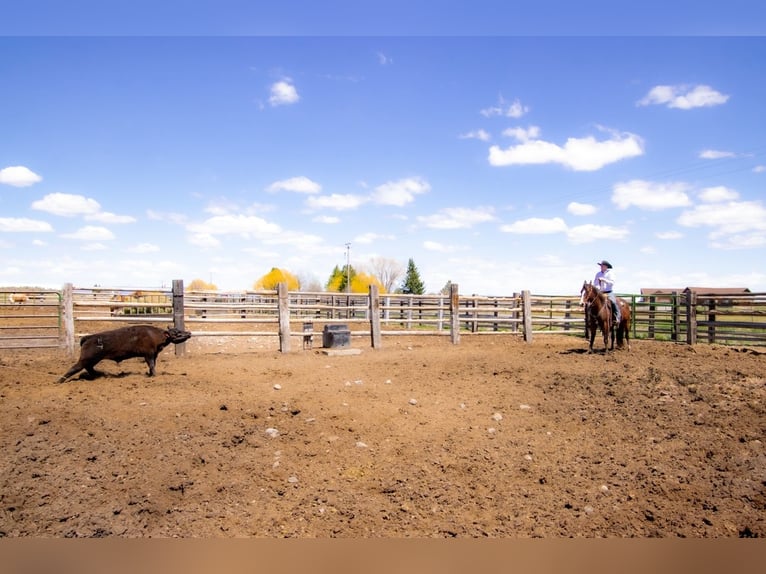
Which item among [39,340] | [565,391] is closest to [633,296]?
[565,391]

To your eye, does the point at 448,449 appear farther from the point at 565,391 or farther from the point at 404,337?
the point at 404,337

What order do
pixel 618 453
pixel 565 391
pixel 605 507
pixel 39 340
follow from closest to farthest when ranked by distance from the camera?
pixel 605 507
pixel 618 453
pixel 565 391
pixel 39 340

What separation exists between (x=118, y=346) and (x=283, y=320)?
4.45 metres

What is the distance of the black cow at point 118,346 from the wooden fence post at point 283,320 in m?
3.71

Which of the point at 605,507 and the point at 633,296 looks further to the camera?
the point at 633,296

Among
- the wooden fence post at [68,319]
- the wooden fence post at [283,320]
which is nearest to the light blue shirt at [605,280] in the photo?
the wooden fence post at [283,320]

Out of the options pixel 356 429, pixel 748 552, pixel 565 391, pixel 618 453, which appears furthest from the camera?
pixel 565 391

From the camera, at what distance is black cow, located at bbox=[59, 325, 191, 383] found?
762cm

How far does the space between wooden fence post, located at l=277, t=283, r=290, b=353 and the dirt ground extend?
4.15 meters

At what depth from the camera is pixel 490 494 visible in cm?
420

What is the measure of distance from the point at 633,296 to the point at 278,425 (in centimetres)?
1499

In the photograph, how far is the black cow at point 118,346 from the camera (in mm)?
7617

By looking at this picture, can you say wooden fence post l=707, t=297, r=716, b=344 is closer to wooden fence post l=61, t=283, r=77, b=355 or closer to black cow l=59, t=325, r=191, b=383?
black cow l=59, t=325, r=191, b=383

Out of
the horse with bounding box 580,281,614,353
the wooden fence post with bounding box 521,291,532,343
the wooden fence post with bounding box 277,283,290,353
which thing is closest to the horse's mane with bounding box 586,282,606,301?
the horse with bounding box 580,281,614,353
